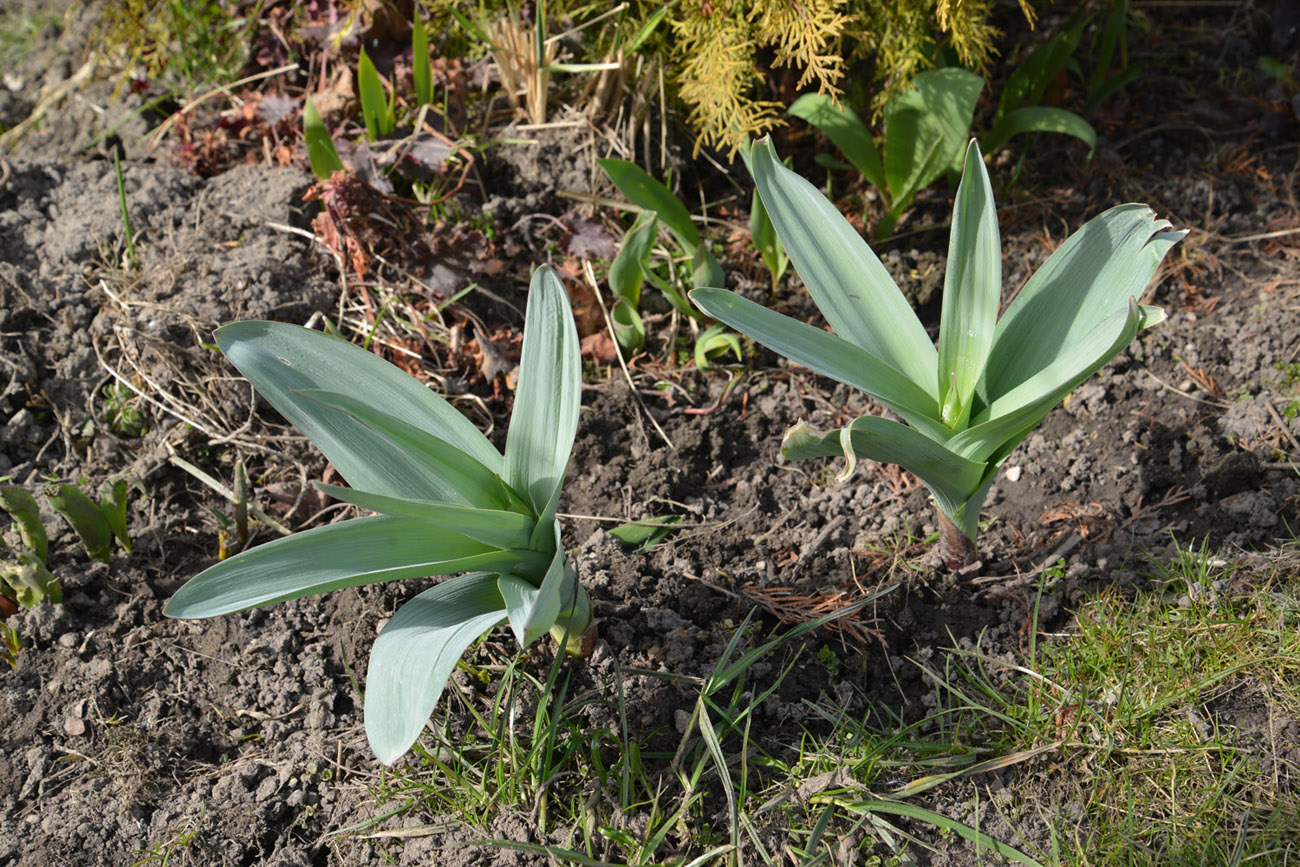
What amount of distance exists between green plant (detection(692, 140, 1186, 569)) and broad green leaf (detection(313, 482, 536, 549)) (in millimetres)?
443

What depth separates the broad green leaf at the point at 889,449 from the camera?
132cm

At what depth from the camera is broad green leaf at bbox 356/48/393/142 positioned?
246cm

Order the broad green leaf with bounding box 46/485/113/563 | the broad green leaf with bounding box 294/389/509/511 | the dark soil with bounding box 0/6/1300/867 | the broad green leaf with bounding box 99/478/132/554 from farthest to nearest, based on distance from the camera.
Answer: the broad green leaf with bounding box 99/478/132/554, the broad green leaf with bounding box 46/485/113/563, the dark soil with bounding box 0/6/1300/867, the broad green leaf with bounding box 294/389/509/511

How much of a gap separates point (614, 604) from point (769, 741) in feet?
1.36

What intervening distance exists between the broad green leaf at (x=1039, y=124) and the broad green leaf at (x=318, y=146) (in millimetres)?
1794

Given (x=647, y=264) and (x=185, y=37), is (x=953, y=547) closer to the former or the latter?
(x=647, y=264)

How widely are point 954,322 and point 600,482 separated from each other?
36.0 inches

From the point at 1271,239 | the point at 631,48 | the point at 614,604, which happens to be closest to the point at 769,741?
the point at 614,604

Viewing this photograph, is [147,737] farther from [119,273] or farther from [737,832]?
[119,273]

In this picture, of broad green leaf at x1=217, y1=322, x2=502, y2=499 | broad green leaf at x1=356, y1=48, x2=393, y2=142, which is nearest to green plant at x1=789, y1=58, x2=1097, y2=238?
broad green leaf at x1=356, y1=48, x2=393, y2=142

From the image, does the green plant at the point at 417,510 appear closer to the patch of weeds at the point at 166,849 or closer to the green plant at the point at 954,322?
the green plant at the point at 954,322

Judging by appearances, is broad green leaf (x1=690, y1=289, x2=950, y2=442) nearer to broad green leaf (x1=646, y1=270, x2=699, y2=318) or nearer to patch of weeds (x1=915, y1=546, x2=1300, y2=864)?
patch of weeds (x1=915, y1=546, x2=1300, y2=864)

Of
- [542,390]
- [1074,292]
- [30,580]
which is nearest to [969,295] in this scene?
[1074,292]

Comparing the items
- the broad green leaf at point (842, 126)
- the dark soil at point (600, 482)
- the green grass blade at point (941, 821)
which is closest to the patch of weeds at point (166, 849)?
the dark soil at point (600, 482)
